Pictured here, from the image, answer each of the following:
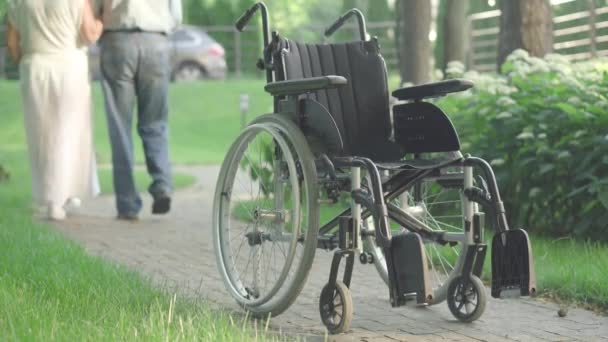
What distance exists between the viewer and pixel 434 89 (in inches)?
200

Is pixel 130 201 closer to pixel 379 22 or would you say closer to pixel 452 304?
pixel 452 304

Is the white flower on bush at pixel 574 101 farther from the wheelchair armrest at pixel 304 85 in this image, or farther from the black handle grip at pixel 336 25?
the wheelchair armrest at pixel 304 85

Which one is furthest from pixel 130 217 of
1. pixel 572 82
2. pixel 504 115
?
pixel 572 82

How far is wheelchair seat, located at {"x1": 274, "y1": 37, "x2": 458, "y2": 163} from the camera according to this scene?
5184 mm

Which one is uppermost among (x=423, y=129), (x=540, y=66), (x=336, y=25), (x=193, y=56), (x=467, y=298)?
(x=193, y=56)

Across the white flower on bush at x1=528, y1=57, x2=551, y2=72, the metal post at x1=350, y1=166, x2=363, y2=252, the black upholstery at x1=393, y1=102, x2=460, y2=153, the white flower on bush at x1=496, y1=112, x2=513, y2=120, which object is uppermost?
the white flower on bush at x1=528, y1=57, x2=551, y2=72

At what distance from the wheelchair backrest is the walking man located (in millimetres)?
3463

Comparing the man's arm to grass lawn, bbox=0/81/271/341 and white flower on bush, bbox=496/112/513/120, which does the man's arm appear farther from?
white flower on bush, bbox=496/112/513/120

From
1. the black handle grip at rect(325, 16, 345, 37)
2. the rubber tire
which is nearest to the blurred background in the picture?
the black handle grip at rect(325, 16, 345, 37)

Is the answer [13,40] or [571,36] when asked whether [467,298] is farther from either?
[571,36]

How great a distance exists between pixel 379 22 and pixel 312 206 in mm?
30774

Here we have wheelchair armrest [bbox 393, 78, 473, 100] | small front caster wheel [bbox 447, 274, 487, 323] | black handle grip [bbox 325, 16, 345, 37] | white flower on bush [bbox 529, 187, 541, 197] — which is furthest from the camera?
white flower on bush [bbox 529, 187, 541, 197]

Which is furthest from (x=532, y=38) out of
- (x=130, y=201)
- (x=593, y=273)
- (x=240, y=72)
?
(x=240, y=72)

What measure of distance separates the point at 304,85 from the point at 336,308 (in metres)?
0.88
